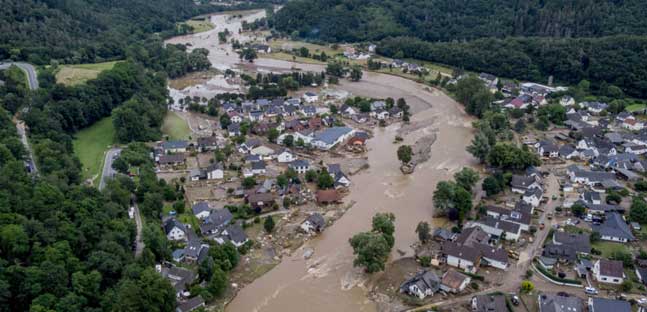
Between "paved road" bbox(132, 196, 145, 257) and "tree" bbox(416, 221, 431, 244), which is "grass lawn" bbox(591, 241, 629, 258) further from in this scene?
"paved road" bbox(132, 196, 145, 257)

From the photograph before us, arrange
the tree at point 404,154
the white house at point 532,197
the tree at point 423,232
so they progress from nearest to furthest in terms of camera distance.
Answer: the tree at point 423,232 < the white house at point 532,197 < the tree at point 404,154

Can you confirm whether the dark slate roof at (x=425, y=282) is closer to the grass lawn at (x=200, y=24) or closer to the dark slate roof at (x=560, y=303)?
the dark slate roof at (x=560, y=303)

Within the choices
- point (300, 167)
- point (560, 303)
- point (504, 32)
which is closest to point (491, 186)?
point (560, 303)

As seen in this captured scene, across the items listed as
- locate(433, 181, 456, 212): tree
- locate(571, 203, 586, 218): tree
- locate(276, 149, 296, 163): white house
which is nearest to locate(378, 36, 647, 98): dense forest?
locate(571, 203, 586, 218): tree

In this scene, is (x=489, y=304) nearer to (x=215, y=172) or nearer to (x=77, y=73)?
(x=215, y=172)

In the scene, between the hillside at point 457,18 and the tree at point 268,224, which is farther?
the hillside at point 457,18

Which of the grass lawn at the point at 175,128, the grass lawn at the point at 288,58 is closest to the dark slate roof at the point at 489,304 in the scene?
the grass lawn at the point at 175,128
